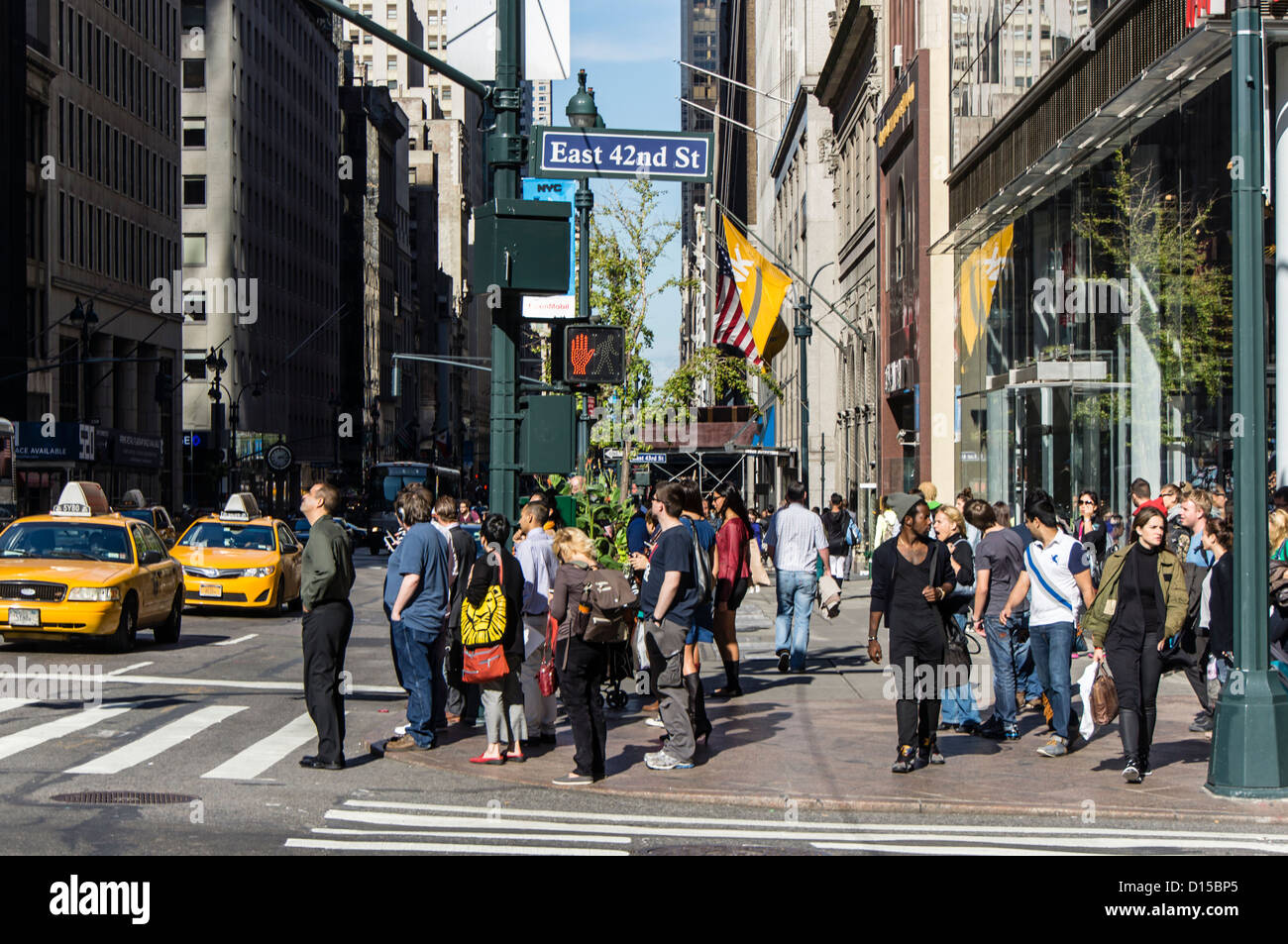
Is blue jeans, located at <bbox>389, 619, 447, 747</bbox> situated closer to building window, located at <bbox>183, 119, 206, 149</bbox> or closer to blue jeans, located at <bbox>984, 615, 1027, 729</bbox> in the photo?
blue jeans, located at <bbox>984, 615, 1027, 729</bbox>

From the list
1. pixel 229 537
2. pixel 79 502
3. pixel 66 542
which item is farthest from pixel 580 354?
pixel 229 537

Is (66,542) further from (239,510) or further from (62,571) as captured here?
(239,510)

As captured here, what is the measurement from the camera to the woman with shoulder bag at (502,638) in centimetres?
1177

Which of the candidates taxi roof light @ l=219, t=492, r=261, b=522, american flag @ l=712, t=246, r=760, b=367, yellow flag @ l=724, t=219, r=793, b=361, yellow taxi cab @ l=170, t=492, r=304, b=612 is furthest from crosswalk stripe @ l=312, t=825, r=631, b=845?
american flag @ l=712, t=246, r=760, b=367

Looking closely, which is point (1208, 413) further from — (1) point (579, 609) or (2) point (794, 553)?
(1) point (579, 609)

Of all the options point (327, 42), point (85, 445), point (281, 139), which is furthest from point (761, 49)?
point (85, 445)

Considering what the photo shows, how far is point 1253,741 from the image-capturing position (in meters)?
10.8

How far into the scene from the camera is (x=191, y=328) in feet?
324

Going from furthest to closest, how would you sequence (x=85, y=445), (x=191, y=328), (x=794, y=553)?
(x=191, y=328), (x=85, y=445), (x=794, y=553)

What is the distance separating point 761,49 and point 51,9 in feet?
160

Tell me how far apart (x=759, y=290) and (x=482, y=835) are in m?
35.2

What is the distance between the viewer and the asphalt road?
903 centimetres

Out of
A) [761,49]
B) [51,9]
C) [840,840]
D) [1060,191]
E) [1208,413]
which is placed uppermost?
[761,49]

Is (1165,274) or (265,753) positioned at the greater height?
(1165,274)
